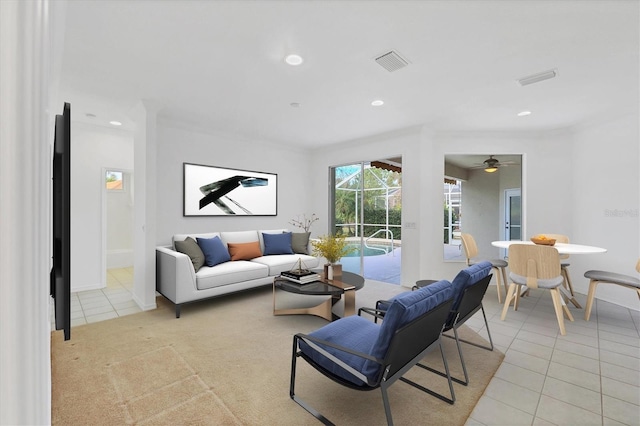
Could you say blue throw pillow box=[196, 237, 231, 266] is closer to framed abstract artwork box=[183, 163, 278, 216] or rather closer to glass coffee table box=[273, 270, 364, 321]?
framed abstract artwork box=[183, 163, 278, 216]

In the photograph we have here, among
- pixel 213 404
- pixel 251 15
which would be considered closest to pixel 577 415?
pixel 213 404

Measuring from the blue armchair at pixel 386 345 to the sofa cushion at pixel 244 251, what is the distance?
2699 millimetres

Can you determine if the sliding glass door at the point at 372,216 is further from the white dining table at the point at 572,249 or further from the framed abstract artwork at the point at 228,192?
the white dining table at the point at 572,249

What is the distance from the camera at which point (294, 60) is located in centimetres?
263

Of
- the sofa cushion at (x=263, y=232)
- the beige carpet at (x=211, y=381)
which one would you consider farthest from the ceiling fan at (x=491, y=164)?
the sofa cushion at (x=263, y=232)

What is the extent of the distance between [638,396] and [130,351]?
3.95 metres

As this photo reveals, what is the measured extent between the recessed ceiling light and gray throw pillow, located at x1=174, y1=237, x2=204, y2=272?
261 cm

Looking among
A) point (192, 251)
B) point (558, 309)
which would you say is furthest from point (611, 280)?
point (192, 251)

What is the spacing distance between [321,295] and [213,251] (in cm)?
182

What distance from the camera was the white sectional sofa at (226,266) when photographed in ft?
11.5

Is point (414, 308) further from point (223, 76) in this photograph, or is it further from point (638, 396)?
point (223, 76)

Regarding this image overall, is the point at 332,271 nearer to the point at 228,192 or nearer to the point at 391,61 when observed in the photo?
the point at 391,61

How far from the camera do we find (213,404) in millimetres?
1964

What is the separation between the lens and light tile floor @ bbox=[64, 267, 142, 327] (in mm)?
3473
